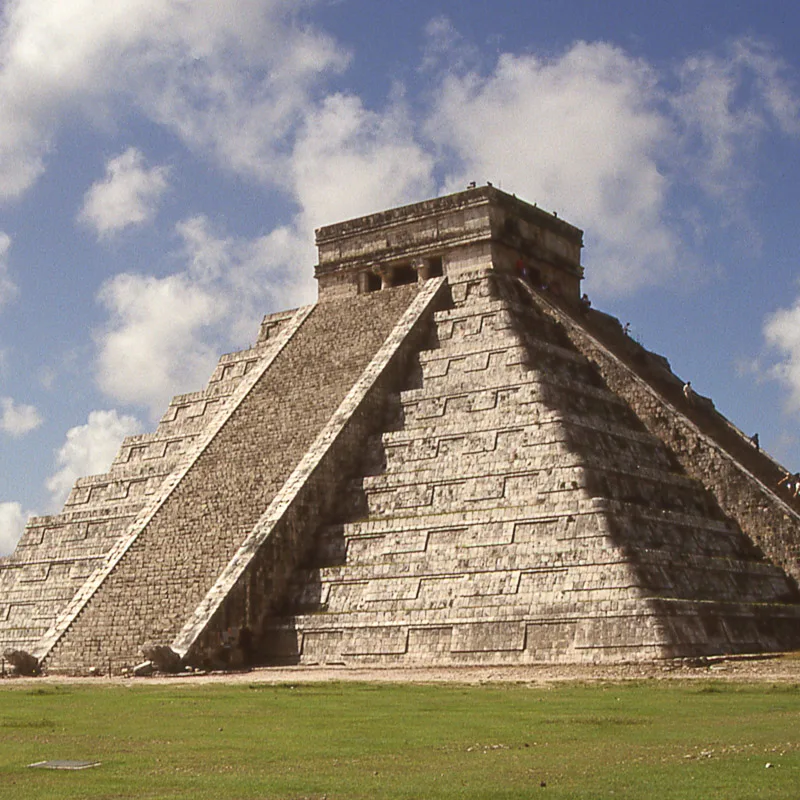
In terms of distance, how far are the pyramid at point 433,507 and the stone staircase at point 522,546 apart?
50 millimetres

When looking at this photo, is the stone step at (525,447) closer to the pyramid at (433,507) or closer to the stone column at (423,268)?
the pyramid at (433,507)

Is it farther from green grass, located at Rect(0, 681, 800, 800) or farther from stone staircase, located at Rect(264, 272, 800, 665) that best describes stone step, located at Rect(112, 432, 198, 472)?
green grass, located at Rect(0, 681, 800, 800)

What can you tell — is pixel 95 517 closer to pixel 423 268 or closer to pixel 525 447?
pixel 423 268

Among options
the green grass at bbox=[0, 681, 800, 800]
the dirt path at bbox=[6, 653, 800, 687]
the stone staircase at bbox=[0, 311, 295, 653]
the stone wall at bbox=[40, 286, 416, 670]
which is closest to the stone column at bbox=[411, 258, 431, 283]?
the stone wall at bbox=[40, 286, 416, 670]

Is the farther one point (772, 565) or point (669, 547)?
point (772, 565)

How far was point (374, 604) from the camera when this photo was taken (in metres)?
25.1

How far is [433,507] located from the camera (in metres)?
26.8

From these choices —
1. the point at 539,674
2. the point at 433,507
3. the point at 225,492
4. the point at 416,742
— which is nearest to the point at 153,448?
the point at 225,492

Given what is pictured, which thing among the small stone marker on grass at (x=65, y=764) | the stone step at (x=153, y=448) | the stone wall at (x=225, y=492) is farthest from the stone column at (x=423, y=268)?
the small stone marker on grass at (x=65, y=764)

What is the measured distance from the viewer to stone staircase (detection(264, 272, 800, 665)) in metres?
23.0

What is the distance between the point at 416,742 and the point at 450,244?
24.0m

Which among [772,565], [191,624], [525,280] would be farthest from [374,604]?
[525,280]

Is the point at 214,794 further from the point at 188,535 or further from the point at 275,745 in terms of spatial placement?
the point at 188,535

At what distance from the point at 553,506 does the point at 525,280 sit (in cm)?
1104
